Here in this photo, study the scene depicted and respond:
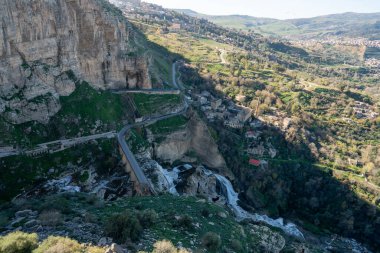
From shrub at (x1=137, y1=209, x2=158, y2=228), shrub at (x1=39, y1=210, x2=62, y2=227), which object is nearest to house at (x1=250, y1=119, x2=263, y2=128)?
shrub at (x1=137, y1=209, x2=158, y2=228)

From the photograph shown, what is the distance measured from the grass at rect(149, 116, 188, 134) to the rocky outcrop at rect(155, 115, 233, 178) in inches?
42.2

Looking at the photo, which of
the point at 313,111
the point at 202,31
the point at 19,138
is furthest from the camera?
the point at 202,31

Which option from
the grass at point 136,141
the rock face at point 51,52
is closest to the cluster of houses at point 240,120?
the grass at point 136,141

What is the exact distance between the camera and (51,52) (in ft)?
153

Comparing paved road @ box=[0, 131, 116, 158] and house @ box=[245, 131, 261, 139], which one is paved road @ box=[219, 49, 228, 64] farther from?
paved road @ box=[0, 131, 116, 158]

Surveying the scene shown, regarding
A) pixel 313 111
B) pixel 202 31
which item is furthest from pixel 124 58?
pixel 202 31

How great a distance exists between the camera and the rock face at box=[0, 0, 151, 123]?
4159 centimetres

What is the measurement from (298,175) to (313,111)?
30851 millimetres

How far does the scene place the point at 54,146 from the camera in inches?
1706

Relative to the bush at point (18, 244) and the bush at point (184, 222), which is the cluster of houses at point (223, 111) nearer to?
the bush at point (184, 222)

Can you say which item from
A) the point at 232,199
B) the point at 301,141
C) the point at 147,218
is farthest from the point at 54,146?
the point at 301,141

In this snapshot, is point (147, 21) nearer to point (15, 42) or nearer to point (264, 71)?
point (264, 71)

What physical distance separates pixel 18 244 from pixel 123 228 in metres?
6.85

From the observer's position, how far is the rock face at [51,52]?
1638 inches
